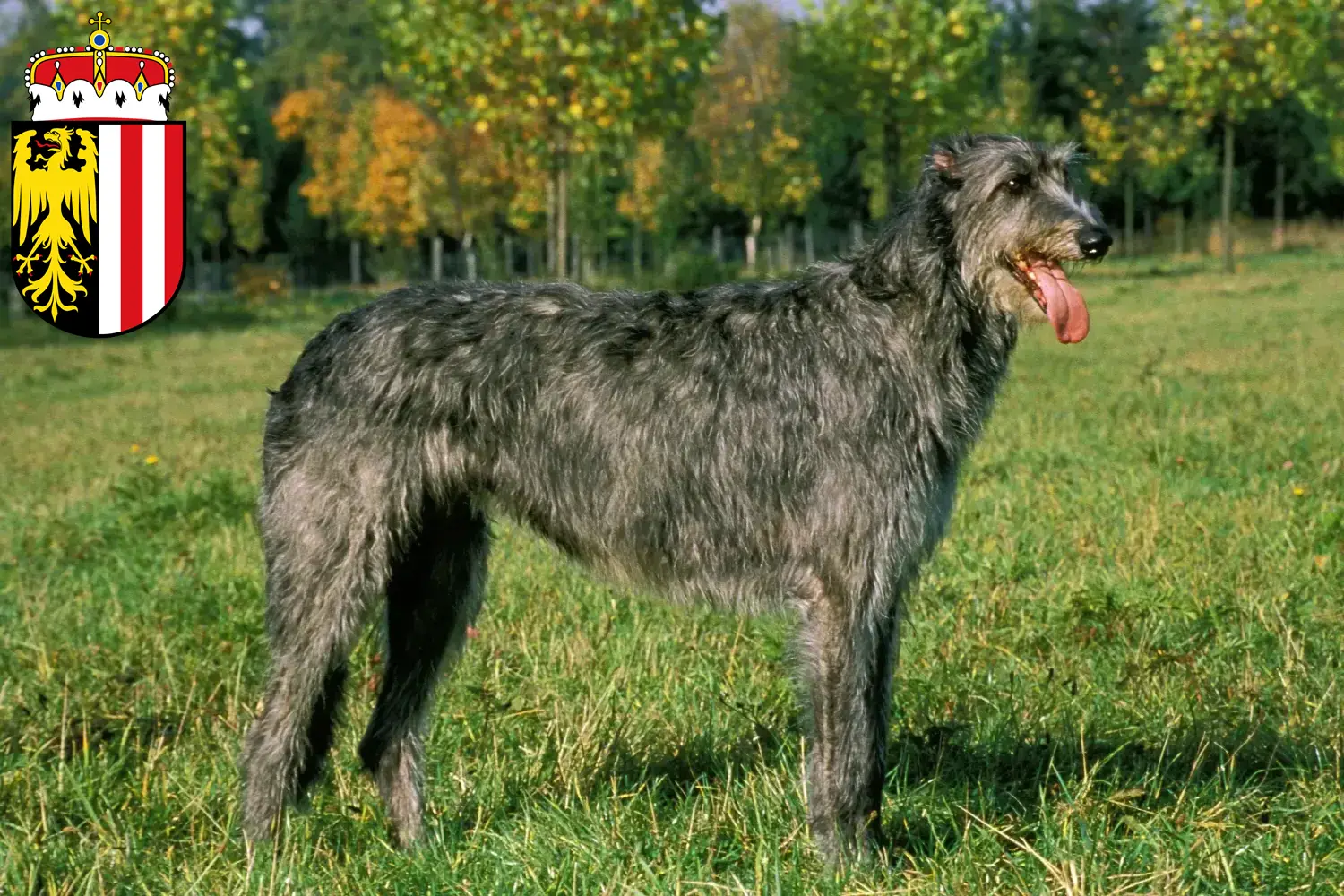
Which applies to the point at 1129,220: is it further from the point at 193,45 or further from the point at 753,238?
the point at 193,45

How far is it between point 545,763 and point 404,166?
1826 inches

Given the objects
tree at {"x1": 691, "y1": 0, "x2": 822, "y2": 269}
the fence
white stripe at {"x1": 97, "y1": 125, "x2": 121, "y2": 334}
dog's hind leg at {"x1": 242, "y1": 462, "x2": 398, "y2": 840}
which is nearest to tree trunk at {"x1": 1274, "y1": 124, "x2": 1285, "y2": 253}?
the fence

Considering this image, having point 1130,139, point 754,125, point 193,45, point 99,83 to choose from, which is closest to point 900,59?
point 754,125

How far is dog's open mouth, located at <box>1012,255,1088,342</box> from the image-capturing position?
398 centimetres

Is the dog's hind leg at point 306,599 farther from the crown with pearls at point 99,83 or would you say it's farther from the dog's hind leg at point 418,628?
the crown with pearls at point 99,83

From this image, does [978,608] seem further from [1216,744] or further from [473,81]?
[473,81]

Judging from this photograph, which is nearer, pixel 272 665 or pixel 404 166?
pixel 272 665

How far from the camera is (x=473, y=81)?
2586 centimetres

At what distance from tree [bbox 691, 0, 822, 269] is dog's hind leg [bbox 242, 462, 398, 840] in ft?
149

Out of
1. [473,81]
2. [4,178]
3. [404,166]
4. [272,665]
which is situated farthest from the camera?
[404,166]

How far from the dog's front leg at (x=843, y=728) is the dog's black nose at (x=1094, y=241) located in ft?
3.80

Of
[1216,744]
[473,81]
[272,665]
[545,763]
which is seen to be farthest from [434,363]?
[473,81]

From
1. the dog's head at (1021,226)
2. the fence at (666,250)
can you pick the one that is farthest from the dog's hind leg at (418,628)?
the fence at (666,250)

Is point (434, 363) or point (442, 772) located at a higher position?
point (434, 363)
